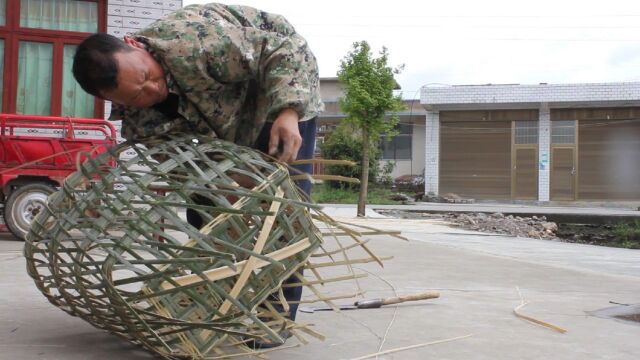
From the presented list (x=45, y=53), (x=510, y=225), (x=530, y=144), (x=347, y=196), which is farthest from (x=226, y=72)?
(x=530, y=144)

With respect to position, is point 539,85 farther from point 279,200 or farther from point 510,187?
point 279,200

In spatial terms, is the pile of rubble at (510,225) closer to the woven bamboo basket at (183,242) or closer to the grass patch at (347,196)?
the grass patch at (347,196)

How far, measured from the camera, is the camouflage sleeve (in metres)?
1.75

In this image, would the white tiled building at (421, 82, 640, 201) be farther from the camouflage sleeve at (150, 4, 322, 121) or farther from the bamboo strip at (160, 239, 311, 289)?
the bamboo strip at (160, 239, 311, 289)

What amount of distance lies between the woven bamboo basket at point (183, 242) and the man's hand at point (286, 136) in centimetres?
7

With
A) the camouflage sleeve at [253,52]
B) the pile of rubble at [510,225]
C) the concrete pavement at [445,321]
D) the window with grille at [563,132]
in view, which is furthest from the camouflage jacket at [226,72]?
the window with grille at [563,132]

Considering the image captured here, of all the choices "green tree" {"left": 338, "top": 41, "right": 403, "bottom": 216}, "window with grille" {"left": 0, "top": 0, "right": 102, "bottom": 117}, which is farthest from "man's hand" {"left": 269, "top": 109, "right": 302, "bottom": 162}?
"green tree" {"left": 338, "top": 41, "right": 403, "bottom": 216}

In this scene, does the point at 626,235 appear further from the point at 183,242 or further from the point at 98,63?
the point at 98,63

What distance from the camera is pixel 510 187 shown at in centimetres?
2175

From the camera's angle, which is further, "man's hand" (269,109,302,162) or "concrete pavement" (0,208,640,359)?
"concrete pavement" (0,208,640,359)

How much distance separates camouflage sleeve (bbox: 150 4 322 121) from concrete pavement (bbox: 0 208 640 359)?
2.54 feet

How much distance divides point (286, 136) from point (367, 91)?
1132 centimetres

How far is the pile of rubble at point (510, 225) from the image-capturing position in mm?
10609

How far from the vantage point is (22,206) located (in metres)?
5.27
